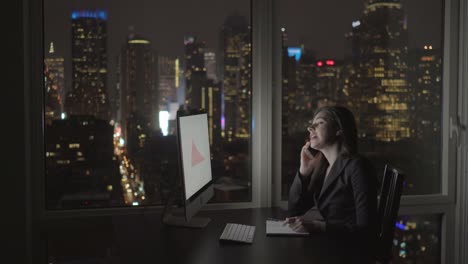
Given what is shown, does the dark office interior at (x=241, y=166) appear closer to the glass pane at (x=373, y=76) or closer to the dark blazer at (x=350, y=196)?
the glass pane at (x=373, y=76)

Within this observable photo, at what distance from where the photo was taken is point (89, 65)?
2924 millimetres

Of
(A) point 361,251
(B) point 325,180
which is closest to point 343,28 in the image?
(B) point 325,180

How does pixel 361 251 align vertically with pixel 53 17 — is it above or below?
below

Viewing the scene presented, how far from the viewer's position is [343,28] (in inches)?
130

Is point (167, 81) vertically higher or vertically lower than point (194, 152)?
higher

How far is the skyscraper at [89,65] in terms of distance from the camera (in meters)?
2.90

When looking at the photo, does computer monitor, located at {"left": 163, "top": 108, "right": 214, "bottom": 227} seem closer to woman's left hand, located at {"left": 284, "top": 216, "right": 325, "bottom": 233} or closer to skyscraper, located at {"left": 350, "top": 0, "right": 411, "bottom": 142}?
woman's left hand, located at {"left": 284, "top": 216, "right": 325, "bottom": 233}

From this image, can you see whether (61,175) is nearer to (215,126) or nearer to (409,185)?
(215,126)

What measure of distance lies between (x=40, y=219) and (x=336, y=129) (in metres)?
1.74

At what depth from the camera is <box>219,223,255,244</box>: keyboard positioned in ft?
7.13

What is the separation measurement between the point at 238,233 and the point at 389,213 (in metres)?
0.69

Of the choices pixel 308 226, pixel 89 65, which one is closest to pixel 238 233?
pixel 308 226

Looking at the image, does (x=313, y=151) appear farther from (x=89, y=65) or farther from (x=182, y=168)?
(x=89, y=65)

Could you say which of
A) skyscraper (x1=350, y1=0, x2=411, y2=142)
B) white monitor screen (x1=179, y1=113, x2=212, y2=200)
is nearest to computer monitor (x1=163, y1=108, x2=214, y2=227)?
white monitor screen (x1=179, y1=113, x2=212, y2=200)
